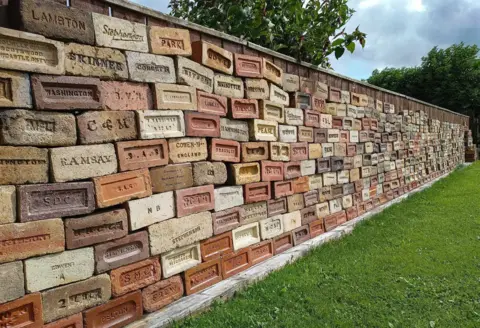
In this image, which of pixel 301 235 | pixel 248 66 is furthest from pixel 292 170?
pixel 248 66

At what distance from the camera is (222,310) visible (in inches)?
118

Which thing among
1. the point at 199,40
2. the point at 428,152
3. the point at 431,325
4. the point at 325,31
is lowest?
the point at 431,325

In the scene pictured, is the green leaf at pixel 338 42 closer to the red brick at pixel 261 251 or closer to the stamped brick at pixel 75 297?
the red brick at pixel 261 251

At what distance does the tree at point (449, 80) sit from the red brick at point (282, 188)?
830 inches

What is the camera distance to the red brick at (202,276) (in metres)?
3.14

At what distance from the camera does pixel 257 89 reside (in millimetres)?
3961

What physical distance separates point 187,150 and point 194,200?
1.31 ft

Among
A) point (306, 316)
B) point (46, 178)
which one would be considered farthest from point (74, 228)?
point (306, 316)

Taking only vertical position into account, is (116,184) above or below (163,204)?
above

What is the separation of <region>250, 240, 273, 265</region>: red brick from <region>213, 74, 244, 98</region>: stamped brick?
1449 millimetres

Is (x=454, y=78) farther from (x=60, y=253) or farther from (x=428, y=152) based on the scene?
(x=60, y=253)

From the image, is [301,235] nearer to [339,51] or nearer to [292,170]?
[292,170]

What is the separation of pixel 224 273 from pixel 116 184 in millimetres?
1379

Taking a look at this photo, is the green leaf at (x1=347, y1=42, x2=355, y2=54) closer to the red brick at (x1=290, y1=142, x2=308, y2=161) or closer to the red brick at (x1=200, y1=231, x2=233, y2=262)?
the red brick at (x1=290, y1=142, x2=308, y2=161)
